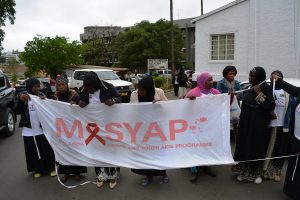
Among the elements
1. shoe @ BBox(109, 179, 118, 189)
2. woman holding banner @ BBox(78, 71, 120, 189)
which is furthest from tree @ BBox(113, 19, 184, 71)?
shoe @ BBox(109, 179, 118, 189)

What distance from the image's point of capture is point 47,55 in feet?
126

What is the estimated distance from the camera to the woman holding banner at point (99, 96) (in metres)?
4.89

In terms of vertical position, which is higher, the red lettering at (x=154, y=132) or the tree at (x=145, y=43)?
the tree at (x=145, y=43)

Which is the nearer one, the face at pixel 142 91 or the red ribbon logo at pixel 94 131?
the face at pixel 142 91

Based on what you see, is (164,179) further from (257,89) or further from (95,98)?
(257,89)

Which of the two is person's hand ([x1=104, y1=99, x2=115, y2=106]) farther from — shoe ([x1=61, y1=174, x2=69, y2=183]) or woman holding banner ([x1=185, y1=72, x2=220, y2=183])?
shoe ([x1=61, y1=174, x2=69, y2=183])

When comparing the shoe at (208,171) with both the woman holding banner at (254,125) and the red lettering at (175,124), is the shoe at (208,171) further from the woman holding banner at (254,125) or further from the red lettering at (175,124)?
the red lettering at (175,124)

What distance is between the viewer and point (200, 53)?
19.0 metres

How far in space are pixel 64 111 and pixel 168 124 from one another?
1.61 meters

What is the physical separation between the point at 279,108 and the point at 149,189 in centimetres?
226

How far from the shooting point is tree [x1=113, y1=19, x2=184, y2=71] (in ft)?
140

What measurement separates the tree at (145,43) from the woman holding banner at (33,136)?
37.3m

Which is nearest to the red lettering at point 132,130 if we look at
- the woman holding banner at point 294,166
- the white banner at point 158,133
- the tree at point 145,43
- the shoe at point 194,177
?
the white banner at point 158,133

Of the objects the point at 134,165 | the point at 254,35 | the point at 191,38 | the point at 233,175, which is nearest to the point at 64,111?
the point at 134,165
